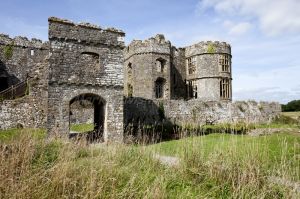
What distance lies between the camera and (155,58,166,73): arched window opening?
32862 millimetres

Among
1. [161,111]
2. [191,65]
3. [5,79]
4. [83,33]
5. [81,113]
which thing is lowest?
[81,113]

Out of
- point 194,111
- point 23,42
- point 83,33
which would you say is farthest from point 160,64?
point 83,33

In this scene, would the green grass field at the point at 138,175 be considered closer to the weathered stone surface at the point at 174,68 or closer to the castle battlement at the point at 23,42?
the weathered stone surface at the point at 174,68

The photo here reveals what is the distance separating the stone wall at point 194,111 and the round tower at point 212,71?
4344 millimetres

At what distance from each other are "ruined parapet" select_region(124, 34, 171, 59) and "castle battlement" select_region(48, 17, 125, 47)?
14.5 m

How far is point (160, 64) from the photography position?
33562 millimetres

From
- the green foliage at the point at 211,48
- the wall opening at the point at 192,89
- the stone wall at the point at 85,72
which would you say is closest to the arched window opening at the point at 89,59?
the stone wall at the point at 85,72

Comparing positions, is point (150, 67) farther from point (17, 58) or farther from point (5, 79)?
point (5, 79)

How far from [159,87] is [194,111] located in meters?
7.13

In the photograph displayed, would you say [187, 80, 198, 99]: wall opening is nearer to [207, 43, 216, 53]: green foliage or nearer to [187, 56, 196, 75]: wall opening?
[187, 56, 196, 75]: wall opening

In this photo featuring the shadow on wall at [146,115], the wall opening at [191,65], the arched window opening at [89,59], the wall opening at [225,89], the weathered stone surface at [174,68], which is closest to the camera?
the arched window opening at [89,59]

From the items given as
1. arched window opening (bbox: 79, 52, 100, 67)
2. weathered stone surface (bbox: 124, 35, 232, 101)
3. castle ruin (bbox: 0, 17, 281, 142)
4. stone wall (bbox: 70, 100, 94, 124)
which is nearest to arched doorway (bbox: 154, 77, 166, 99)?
castle ruin (bbox: 0, 17, 281, 142)

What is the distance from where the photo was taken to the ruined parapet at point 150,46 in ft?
105

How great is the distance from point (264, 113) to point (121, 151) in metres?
26.4
